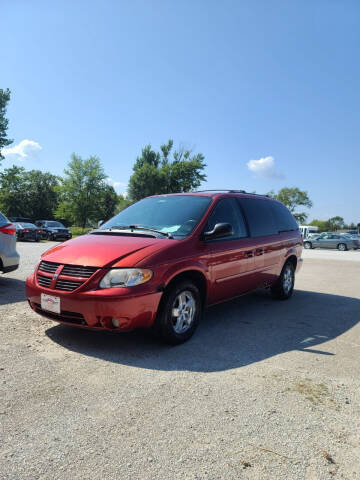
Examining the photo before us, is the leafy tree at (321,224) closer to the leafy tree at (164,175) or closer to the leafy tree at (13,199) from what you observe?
the leafy tree at (164,175)

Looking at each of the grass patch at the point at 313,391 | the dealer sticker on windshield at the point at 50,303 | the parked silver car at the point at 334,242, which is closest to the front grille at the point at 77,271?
the dealer sticker on windshield at the point at 50,303

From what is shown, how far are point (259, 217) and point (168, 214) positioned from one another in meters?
1.76

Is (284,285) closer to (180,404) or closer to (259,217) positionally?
(259,217)

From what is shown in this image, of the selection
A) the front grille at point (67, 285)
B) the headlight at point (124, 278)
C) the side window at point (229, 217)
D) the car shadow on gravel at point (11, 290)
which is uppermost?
the side window at point (229, 217)

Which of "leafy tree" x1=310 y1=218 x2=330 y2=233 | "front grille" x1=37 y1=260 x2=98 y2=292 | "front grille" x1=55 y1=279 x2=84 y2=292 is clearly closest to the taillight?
"front grille" x1=37 y1=260 x2=98 y2=292

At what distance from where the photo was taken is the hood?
3.72 meters

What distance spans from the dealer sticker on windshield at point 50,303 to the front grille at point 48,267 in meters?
0.27

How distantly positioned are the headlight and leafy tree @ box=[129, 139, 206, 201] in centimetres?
5311

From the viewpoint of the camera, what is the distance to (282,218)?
6742 mm

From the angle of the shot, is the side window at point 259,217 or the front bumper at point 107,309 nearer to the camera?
the front bumper at point 107,309

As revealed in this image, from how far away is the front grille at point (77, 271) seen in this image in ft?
11.9

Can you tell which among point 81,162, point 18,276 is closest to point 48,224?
point 81,162

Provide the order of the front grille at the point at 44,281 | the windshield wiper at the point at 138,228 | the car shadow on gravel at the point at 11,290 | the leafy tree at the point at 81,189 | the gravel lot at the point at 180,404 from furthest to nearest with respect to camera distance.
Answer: the leafy tree at the point at 81,189
the car shadow on gravel at the point at 11,290
the windshield wiper at the point at 138,228
the front grille at the point at 44,281
the gravel lot at the point at 180,404

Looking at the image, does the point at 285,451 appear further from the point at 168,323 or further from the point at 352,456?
the point at 168,323
